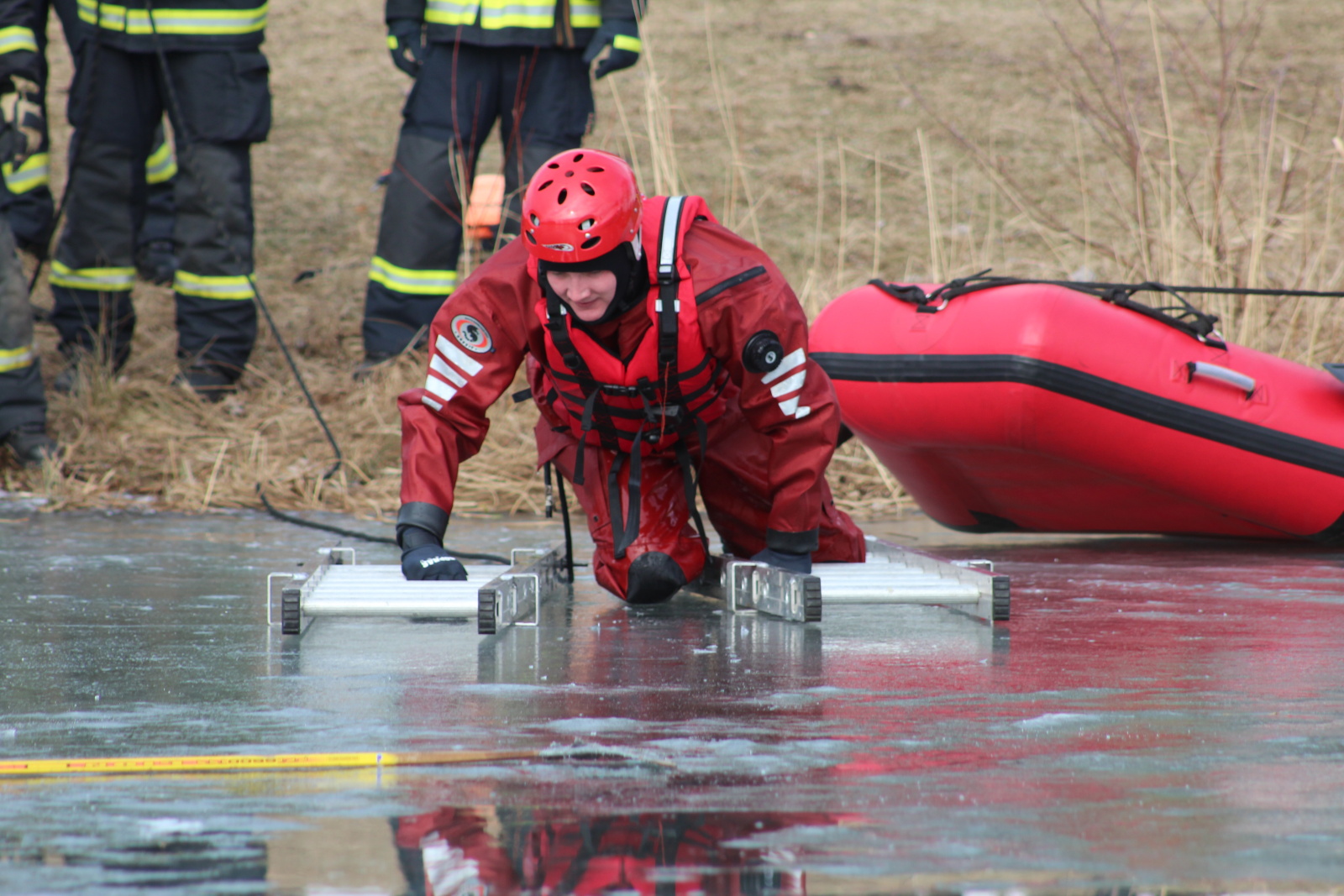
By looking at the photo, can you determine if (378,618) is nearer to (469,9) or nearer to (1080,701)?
(1080,701)

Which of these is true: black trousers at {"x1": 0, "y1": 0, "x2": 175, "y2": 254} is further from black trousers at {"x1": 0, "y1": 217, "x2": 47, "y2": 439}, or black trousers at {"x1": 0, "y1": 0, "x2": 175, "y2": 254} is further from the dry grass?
the dry grass

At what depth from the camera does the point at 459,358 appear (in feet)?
10.2

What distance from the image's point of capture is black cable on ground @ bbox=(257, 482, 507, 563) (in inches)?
150

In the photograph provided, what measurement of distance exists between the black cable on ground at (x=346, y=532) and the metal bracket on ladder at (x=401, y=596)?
0.36 metres

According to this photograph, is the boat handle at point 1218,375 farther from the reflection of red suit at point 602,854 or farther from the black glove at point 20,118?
the black glove at point 20,118

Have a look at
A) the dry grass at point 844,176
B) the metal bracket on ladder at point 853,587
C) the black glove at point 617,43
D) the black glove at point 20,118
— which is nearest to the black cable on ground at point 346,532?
the dry grass at point 844,176

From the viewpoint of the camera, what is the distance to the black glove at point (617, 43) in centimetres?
567

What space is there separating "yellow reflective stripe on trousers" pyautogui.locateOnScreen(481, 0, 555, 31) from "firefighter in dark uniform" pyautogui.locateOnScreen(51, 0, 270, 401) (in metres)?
0.85

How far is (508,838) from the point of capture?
156 centimetres

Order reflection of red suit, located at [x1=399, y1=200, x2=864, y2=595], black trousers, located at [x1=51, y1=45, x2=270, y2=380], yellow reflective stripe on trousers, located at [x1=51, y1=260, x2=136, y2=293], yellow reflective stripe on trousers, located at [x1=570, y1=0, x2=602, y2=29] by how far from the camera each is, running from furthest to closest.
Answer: yellow reflective stripe on trousers, located at [x1=51, y1=260, x2=136, y2=293] < yellow reflective stripe on trousers, located at [x1=570, y1=0, x2=602, y2=29] < black trousers, located at [x1=51, y1=45, x2=270, y2=380] < reflection of red suit, located at [x1=399, y1=200, x2=864, y2=595]

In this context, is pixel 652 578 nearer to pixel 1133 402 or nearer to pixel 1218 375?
pixel 1133 402

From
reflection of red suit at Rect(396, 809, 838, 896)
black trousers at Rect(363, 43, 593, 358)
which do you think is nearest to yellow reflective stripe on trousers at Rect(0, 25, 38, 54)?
black trousers at Rect(363, 43, 593, 358)

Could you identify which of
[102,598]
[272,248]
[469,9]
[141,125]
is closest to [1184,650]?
[102,598]

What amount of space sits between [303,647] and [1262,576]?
7.59 feet
